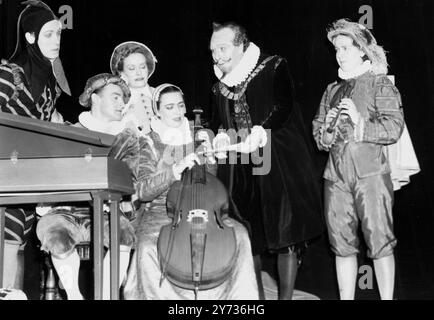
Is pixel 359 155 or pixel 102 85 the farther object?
pixel 102 85

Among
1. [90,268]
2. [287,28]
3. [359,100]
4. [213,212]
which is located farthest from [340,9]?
Result: [90,268]

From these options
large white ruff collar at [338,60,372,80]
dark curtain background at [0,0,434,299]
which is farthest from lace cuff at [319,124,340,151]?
dark curtain background at [0,0,434,299]

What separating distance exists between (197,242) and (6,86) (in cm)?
156

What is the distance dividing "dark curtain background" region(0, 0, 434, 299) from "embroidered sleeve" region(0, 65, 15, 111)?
56 centimetres

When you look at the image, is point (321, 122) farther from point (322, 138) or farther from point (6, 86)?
point (6, 86)

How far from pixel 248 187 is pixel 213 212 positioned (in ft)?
2.49

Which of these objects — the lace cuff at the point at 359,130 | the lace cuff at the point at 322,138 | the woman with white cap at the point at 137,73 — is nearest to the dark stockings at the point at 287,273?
the lace cuff at the point at 322,138

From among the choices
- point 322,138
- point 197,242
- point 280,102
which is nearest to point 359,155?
point 322,138

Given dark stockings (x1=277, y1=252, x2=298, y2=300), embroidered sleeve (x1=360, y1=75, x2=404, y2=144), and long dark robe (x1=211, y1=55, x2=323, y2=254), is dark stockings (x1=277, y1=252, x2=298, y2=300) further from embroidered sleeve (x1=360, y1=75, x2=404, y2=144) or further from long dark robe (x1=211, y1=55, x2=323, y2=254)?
embroidered sleeve (x1=360, y1=75, x2=404, y2=144)

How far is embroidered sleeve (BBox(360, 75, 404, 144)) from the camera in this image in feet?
11.6

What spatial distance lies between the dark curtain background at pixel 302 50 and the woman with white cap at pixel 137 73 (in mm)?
203

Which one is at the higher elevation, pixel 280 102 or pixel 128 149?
pixel 280 102

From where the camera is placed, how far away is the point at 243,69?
159 inches

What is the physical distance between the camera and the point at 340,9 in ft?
14.0
